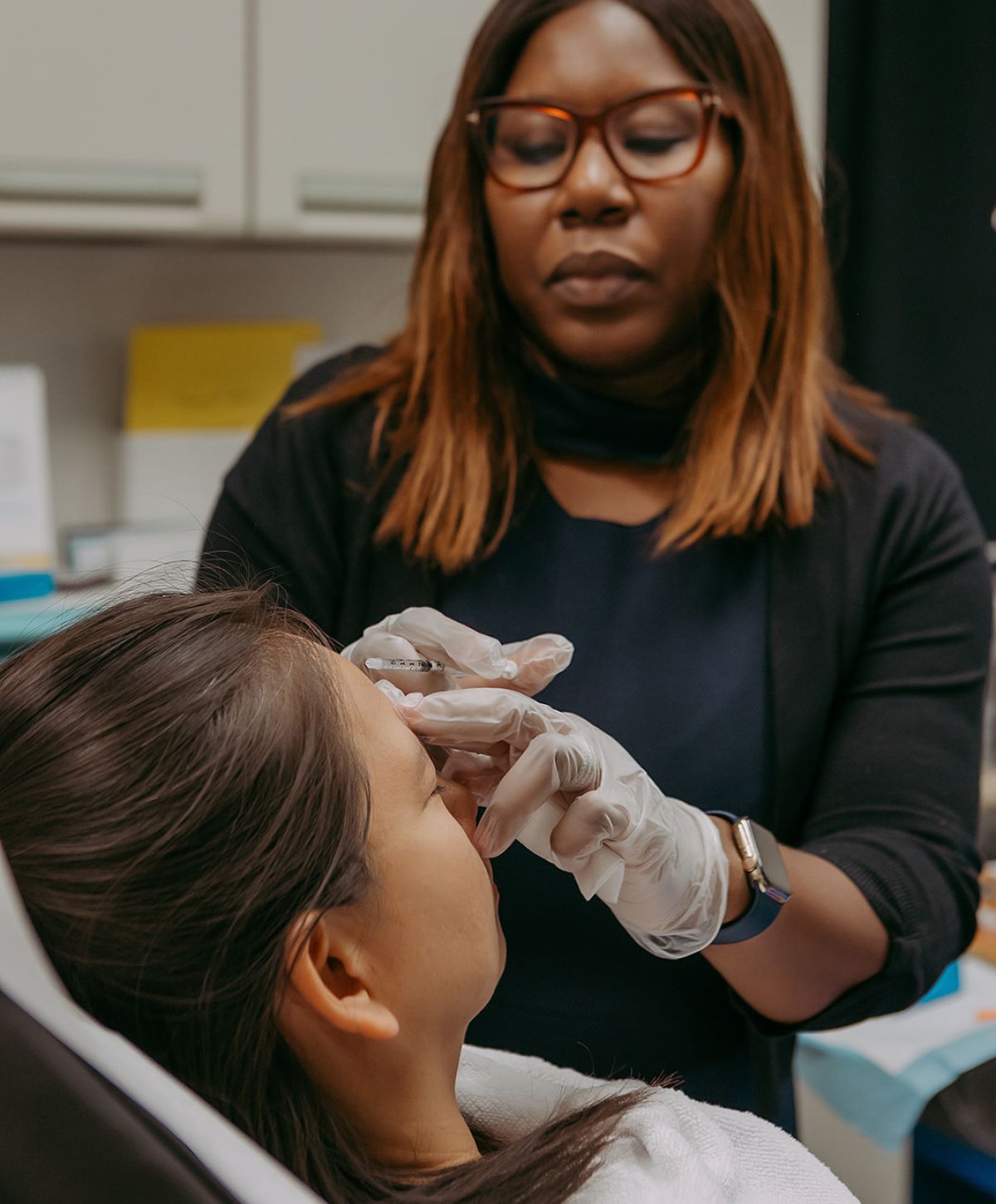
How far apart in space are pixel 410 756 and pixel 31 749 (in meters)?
0.21

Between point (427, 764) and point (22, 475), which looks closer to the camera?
point (427, 764)

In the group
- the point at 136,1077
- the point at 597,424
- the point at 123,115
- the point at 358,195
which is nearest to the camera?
the point at 136,1077

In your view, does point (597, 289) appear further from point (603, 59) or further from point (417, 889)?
point (417, 889)

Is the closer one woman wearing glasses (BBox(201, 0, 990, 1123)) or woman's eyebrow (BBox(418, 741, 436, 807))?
woman's eyebrow (BBox(418, 741, 436, 807))

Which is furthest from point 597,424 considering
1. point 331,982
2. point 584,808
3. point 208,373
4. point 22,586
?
point 208,373

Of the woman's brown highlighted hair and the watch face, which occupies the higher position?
the woman's brown highlighted hair

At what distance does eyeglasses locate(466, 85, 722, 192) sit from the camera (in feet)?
3.58

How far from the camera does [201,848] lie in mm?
717

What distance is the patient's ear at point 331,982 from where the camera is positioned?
0.74 meters

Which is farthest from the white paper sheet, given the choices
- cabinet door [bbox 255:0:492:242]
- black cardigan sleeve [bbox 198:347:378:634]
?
black cardigan sleeve [bbox 198:347:378:634]

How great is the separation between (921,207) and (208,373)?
43.4 inches

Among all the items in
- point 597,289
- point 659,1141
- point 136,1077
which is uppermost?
point 597,289

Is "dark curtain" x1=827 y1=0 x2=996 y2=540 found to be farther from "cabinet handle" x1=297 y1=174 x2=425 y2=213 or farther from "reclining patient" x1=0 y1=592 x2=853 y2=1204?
"reclining patient" x1=0 y1=592 x2=853 y2=1204

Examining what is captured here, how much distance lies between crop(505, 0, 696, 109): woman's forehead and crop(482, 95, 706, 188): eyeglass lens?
0.05 feet
